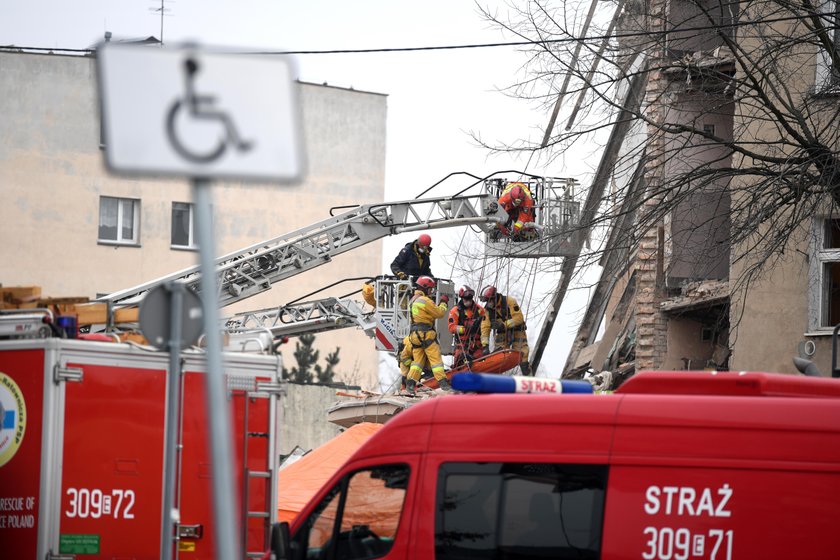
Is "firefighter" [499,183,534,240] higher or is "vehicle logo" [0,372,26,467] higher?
"firefighter" [499,183,534,240]

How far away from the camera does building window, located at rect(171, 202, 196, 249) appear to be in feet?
134

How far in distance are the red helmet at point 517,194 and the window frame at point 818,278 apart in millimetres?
5517

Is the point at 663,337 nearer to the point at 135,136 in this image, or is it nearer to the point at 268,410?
the point at 268,410

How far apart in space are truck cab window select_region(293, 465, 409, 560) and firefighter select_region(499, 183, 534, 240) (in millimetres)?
13962

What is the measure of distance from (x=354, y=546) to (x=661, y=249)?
44.0ft

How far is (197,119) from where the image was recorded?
13.9 feet

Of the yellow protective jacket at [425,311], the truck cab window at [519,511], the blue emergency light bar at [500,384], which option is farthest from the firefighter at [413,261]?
the truck cab window at [519,511]

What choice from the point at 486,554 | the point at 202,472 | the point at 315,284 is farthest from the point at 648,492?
the point at 315,284

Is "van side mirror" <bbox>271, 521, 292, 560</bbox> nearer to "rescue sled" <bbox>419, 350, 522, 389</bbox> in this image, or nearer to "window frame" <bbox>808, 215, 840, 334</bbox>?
"window frame" <bbox>808, 215, 840, 334</bbox>

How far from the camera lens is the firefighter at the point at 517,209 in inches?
844

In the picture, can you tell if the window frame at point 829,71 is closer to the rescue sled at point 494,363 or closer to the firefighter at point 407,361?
the rescue sled at point 494,363

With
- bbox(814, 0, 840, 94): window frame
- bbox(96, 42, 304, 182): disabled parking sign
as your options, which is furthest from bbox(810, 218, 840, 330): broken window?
bbox(96, 42, 304, 182): disabled parking sign

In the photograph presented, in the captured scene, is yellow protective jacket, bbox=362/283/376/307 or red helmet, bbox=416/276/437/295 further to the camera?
yellow protective jacket, bbox=362/283/376/307

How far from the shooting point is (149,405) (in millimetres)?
9164
